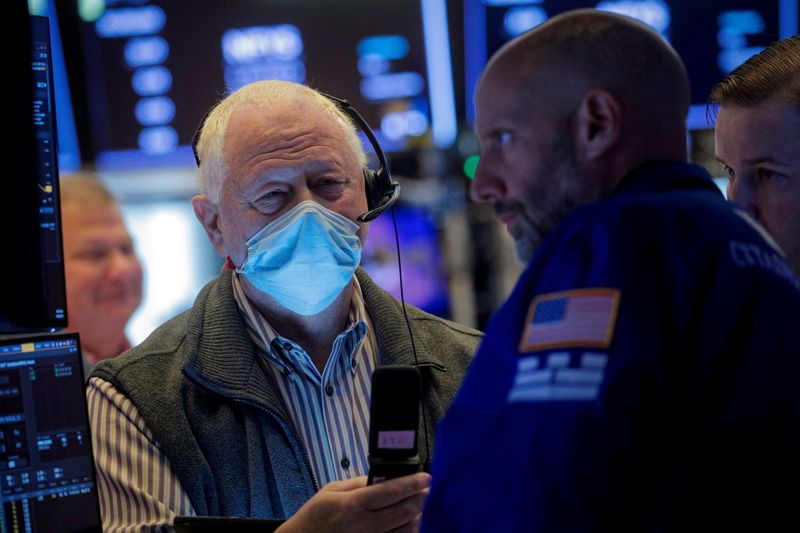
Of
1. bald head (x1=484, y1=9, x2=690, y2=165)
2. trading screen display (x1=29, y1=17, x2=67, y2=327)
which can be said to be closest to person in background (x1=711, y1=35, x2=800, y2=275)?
bald head (x1=484, y1=9, x2=690, y2=165)

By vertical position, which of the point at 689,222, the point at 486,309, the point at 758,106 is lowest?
the point at 486,309

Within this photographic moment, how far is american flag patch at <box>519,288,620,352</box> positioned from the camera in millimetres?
1012

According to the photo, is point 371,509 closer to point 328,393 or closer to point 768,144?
point 328,393

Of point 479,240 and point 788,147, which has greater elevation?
point 788,147

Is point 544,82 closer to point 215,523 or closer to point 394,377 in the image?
point 394,377

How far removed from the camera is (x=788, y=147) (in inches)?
74.1

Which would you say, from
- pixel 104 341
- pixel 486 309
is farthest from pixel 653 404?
pixel 486 309

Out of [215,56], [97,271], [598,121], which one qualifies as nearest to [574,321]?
[598,121]

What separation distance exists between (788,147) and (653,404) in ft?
3.58

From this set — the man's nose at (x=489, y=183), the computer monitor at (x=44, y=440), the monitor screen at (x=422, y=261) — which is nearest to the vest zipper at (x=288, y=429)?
the computer monitor at (x=44, y=440)

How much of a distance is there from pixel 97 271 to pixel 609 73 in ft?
8.18

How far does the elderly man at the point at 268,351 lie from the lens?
183 cm

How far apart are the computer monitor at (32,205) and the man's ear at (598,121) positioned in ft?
2.39

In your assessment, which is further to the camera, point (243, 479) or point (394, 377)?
point (243, 479)
